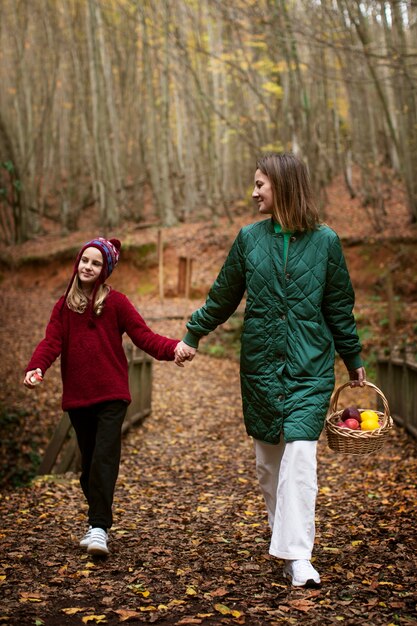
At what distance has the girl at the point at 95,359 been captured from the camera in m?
4.21

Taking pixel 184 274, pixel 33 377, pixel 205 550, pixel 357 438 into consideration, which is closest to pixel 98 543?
pixel 205 550

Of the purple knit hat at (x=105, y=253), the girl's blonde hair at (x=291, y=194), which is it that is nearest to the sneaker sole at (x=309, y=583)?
the girl's blonde hair at (x=291, y=194)

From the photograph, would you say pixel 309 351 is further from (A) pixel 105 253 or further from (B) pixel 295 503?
(A) pixel 105 253

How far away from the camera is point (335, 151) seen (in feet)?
90.4

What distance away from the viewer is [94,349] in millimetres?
4316

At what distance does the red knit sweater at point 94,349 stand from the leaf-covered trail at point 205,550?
95 centimetres

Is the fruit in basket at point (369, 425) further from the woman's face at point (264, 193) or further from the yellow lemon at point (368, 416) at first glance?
the woman's face at point (264, 193)

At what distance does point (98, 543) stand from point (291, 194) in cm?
222

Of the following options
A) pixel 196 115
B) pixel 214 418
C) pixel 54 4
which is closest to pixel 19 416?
pixel 214 418

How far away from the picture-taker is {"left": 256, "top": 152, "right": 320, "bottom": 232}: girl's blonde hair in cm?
378

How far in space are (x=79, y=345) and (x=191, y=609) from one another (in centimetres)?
Result: 171

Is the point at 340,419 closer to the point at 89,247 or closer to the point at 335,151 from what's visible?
the point at 89,247

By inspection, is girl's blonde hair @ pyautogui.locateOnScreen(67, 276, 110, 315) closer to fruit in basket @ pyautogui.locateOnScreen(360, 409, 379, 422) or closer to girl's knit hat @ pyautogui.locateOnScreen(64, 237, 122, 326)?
girl's knit hat @ pyautogui.locateOnScreen(64, 237, 122, 326)

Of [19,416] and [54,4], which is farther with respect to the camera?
[54,4]
